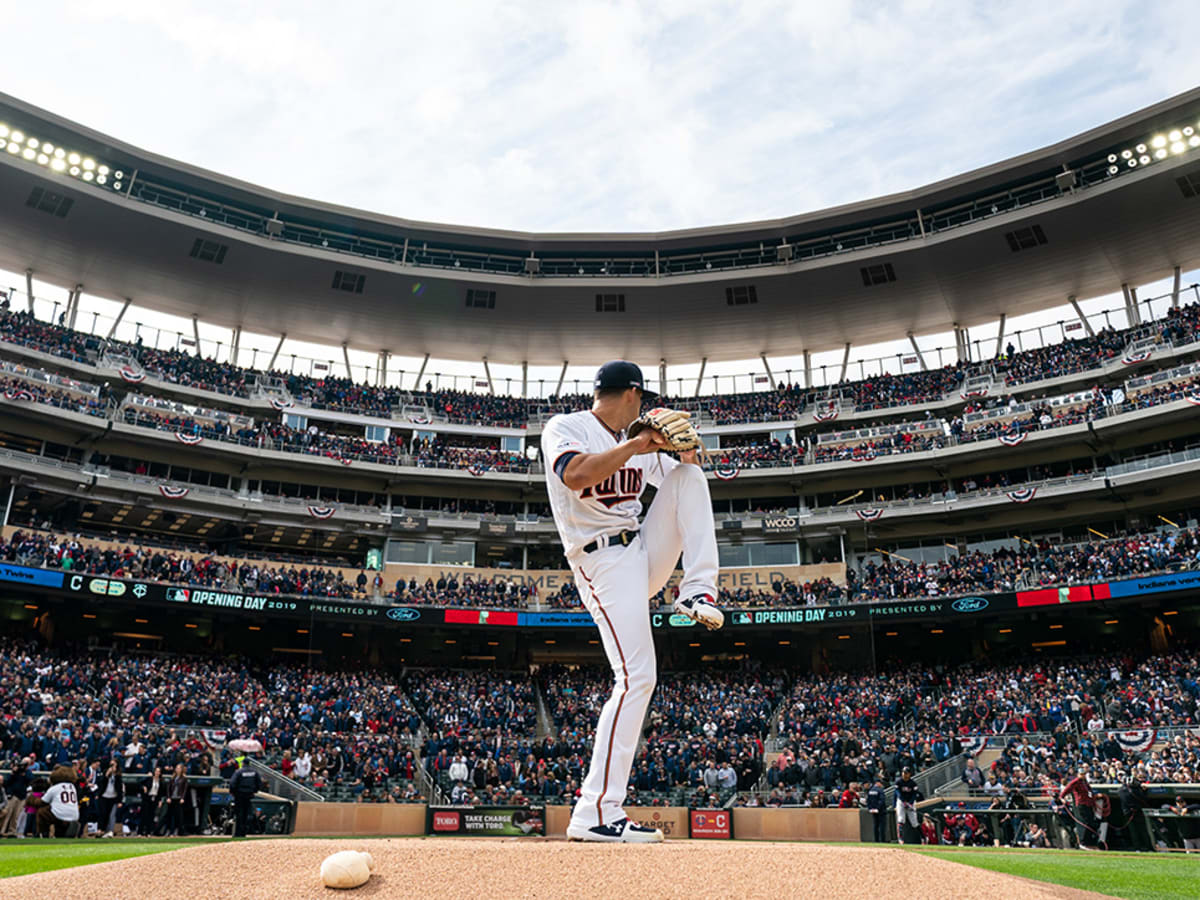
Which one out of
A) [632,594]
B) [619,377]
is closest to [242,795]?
[632,594]

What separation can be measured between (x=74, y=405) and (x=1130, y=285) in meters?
48.2

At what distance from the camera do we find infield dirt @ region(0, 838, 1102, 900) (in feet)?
12.8

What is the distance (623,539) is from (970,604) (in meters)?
32.1

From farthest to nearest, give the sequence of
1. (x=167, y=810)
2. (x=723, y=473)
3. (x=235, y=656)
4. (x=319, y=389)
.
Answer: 1. (x=319, y=389)
2. (x=723, y=473)
3. (x=235, y=656)
4. (x=167, y=810)

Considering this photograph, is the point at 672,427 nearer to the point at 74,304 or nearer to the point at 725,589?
the point at 725,589

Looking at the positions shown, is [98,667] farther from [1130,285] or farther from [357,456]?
[1130,285]

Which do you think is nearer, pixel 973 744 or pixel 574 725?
pixel 973 744

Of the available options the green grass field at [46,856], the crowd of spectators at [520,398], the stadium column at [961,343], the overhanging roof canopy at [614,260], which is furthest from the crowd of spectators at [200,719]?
the stadium column at [961,343]

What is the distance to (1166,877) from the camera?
7668 millimetres

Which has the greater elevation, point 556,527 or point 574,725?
point 556,527

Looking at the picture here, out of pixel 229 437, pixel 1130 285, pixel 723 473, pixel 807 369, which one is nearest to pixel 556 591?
pixel 723 473

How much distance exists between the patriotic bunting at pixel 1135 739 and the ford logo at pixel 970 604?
9.91 meters

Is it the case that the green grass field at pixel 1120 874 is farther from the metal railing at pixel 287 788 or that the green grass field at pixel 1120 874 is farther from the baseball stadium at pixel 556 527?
the metal railing at pixel 287 788

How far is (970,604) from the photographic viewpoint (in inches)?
1352
